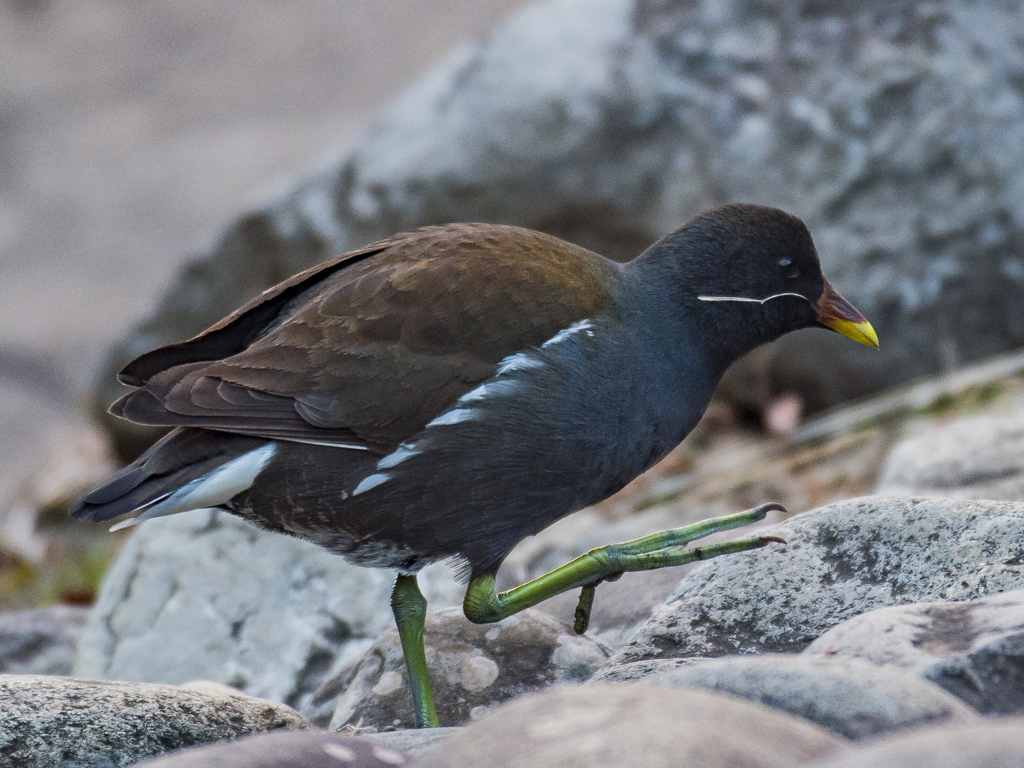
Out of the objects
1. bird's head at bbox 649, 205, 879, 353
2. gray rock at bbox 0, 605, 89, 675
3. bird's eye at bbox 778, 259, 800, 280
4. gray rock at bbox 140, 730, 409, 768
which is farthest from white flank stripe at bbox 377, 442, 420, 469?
gray rock at bbox 0, 605, 89, 675

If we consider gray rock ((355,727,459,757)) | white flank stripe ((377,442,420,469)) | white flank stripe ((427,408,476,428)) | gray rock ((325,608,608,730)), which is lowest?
gray rock ((325,608,608,730))

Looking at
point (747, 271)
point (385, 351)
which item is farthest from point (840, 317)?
point (385, 351)

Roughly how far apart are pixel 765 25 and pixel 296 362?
4585mm

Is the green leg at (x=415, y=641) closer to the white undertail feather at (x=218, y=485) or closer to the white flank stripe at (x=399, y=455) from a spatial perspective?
the white flank stripe at (x=399, y=455)

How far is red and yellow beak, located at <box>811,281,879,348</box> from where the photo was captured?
13.1 feet

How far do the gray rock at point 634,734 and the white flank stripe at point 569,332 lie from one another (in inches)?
59.8

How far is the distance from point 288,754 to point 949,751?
4.14ft

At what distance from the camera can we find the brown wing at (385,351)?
3.60 meters

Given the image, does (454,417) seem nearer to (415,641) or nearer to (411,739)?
(415,641)

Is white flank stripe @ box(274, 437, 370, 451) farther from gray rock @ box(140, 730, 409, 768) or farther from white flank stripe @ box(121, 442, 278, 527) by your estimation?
gray rock @ box(140, 730, 409, 768)

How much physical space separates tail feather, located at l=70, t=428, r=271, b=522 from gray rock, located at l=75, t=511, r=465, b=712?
3.98ft

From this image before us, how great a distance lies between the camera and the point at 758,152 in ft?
22.9

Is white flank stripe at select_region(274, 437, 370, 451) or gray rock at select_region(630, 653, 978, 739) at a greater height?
white flank stripe at select_region(274, 437, 370, 451)

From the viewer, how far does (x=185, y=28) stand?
15.6 metres
